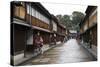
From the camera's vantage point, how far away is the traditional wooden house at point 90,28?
3531mm

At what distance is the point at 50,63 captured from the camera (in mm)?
3213

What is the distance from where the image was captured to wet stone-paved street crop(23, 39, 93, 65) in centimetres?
325

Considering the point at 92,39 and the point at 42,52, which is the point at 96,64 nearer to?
the point at 92,39

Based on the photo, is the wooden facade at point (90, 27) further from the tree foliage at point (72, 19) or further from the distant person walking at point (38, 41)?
the distant person walking at point (38, 41)

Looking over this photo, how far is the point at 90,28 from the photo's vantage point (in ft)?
11.7

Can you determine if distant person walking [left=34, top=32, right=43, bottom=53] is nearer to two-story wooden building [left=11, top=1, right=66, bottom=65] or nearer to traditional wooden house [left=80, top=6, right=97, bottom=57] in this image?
two-story wooden building [left=11, top=1, right=66, bottom=65]

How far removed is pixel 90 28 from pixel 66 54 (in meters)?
0.65

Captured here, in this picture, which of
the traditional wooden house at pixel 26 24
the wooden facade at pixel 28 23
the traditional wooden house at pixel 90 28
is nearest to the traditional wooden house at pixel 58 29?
the wooden facade at pixel 28 23

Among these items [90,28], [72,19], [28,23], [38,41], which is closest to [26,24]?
[28,23]

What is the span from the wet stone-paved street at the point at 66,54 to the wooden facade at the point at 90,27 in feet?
0.67

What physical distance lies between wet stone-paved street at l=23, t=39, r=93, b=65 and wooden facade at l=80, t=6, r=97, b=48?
206mm

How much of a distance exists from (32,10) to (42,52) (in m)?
0.71

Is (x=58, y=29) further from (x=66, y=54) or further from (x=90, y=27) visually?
(x=90, y=27)

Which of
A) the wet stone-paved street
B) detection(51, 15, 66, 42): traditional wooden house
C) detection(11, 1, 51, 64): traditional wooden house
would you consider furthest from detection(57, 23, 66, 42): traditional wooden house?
detection(11, 1, 51, 64): traditional wooden house
